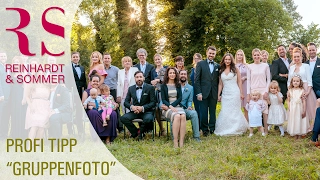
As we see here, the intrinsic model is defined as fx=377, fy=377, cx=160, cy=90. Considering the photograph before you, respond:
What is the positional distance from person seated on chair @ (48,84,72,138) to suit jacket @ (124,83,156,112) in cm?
118

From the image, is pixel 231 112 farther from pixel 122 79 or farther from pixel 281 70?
Result: pixel 122 79

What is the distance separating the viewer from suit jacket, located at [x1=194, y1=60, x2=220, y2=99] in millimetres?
7871

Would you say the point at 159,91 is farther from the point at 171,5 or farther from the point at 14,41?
the point at 171,5

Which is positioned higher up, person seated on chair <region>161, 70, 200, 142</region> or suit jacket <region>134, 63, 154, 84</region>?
suit jacket <region>134, 63, 154, 84</region>

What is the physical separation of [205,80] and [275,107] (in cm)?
152

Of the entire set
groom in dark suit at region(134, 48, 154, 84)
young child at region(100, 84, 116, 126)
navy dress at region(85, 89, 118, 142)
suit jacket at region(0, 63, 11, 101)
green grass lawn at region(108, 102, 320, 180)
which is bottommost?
green grass lawn at region(108, 102, 320, 180)

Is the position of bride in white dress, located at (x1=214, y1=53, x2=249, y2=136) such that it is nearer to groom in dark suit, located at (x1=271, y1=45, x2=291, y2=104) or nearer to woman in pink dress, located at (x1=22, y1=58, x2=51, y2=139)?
groom in dark suit, located at (x1=271, y1=45, x2=291, y2=104)

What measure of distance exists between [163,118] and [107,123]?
3.74ft

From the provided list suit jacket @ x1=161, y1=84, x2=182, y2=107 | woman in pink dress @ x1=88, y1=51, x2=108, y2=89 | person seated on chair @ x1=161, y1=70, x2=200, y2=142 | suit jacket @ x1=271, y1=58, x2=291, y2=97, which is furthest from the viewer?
suit jacket @ x1=271, y1=58, x2=291, y2=97

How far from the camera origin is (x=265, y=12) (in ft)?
71.9

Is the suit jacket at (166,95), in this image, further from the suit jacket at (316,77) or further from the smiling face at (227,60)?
the suit jacket at (316,77)

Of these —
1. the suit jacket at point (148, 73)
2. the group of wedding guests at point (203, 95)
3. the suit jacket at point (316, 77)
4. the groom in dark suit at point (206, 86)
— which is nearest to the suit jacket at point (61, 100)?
the group of wedding guests at point (203, 95)

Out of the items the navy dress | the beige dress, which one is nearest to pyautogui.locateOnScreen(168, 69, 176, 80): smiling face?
the navy dress

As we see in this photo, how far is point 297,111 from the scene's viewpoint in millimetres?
7273
